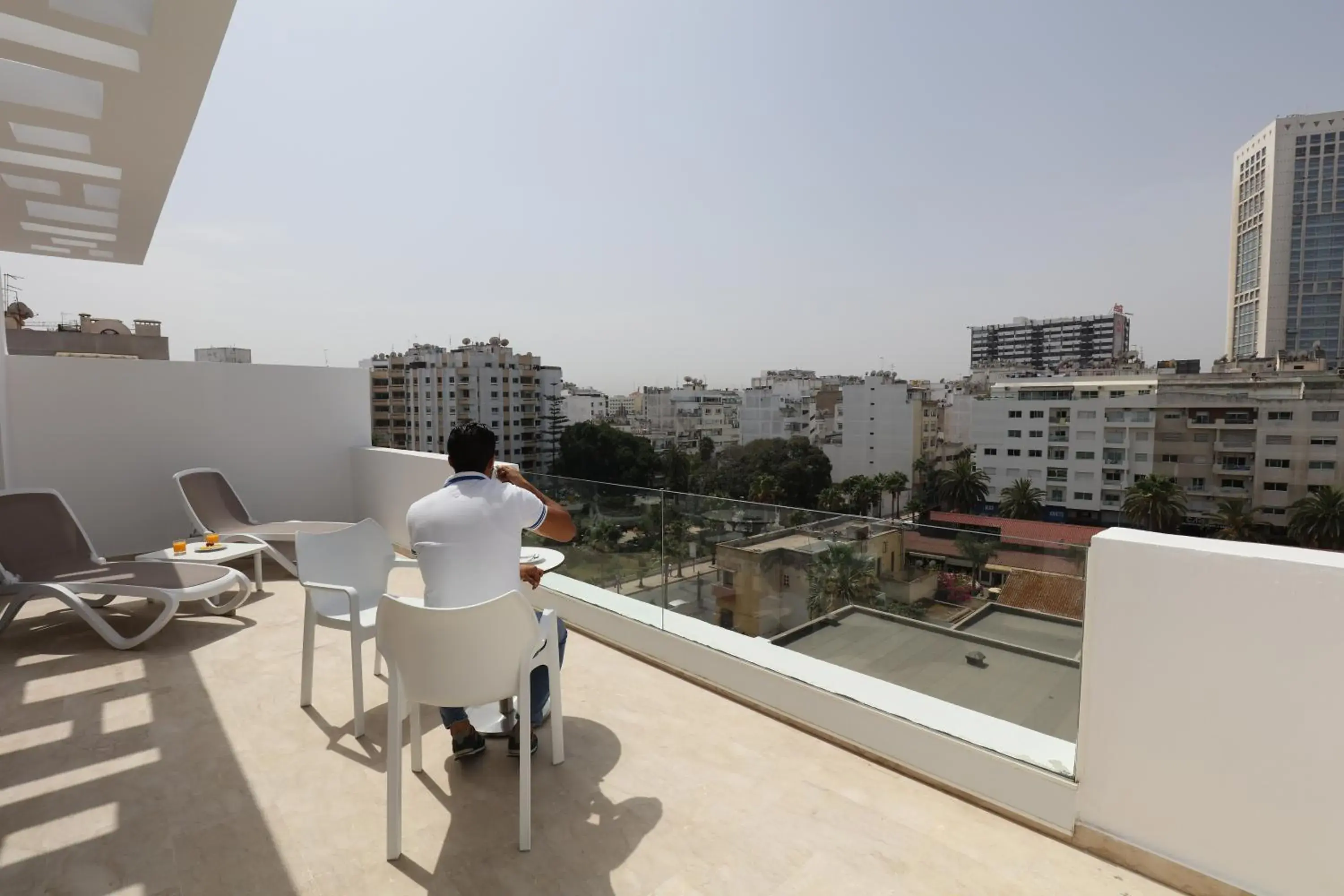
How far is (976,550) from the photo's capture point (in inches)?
93.4

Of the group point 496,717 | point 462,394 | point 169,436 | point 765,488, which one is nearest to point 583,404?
point 462,394

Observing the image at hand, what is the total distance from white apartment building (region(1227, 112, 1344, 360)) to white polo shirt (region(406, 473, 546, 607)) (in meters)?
71.3

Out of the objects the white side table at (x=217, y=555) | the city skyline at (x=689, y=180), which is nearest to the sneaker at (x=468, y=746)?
the white side table at (x=217, y=555)

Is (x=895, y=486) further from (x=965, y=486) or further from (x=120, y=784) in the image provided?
(x=120, y=784)

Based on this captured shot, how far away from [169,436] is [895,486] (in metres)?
58.9

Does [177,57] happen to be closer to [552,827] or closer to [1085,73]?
[552,827]

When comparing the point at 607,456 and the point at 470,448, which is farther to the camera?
the point at 607,456

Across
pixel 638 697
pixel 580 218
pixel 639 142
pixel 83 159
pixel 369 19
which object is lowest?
pixel 638 697

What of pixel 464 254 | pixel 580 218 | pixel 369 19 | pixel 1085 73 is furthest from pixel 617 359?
pixel 369 19

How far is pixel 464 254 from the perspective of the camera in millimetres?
32500

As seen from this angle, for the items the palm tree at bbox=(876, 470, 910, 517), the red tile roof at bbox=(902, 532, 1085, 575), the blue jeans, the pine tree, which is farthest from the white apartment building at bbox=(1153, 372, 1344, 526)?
the blue jeans

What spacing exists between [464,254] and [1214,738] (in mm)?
34742

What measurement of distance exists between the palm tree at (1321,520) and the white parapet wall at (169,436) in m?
53.8

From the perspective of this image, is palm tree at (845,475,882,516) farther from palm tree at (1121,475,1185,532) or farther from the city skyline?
palm tree at (1121,475,1185,532)
